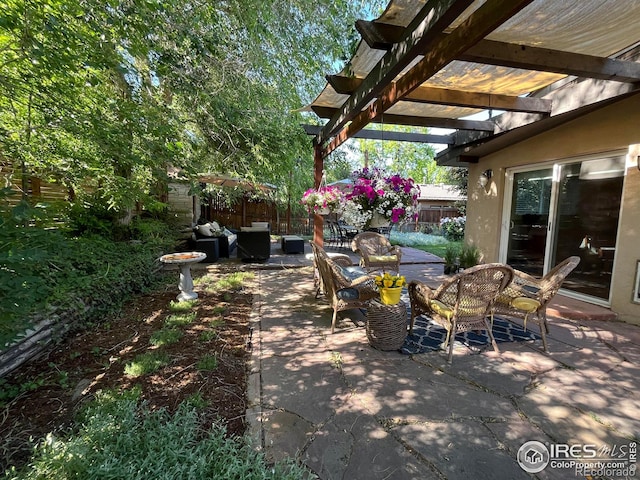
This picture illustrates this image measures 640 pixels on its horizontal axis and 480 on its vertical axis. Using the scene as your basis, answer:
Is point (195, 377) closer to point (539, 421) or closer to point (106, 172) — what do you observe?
point (539, 421)

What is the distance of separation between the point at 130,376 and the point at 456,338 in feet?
10.1

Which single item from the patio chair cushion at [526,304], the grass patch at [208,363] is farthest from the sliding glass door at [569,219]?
the grass patch at [208,363]

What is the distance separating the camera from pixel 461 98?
3393 millimetres

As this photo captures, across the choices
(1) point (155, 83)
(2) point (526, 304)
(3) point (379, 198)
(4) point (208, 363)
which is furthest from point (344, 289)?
(1) point (155, 83)

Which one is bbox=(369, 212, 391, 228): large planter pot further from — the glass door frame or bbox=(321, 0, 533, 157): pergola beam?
the glass door frame

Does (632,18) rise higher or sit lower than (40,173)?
higher

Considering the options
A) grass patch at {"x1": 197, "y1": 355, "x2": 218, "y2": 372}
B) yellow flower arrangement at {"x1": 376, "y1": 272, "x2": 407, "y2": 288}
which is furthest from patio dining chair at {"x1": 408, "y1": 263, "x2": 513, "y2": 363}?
grass patch at {"x1": 197, "y1": 355, "x2": 218, "y2": 372}

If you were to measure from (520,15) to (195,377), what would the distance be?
3.57 meters

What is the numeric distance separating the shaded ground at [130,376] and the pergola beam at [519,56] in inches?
114

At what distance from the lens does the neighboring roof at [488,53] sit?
1.90 metres

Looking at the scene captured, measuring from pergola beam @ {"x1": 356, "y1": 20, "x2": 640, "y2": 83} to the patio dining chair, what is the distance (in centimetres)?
162

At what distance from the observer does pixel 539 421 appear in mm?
1886

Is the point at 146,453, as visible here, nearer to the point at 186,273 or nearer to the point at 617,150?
the point at 186,273

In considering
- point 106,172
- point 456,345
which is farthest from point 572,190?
point 106,172
